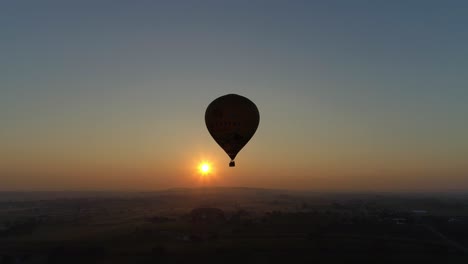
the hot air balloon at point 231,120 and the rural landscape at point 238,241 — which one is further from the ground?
the hot air balloon at point 231,120

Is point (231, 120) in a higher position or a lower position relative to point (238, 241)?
higher

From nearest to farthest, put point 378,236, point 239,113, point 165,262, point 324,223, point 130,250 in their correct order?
point 239,113 → point 165,262 → point 130,250 → point 378,236 → point 324,223

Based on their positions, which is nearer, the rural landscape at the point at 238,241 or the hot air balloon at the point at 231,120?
the hot air balloon at the point at 231,120

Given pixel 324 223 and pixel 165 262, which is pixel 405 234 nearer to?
pixel 324 223

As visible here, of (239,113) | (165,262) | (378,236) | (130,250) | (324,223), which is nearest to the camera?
(239,113)

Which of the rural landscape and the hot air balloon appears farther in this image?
the rural landscape

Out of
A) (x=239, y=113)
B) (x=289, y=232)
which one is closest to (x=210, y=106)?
(x=239, y=113)

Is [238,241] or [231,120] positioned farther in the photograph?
[238,241]

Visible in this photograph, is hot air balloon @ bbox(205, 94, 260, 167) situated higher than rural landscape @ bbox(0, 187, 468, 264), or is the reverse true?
hot air balloon @ bbox(205, 94, 260, 167)
